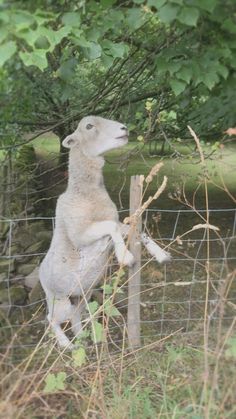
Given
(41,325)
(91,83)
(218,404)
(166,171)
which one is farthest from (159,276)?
(166,171)

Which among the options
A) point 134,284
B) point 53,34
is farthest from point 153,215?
point 53,34

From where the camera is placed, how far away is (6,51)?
2.72 m

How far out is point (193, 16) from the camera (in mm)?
3094

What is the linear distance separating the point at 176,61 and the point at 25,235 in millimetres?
4054

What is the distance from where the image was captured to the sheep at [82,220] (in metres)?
4.13

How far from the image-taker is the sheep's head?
4.14 m

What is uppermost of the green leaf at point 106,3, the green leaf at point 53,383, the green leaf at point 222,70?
the green leaf at point 106,3

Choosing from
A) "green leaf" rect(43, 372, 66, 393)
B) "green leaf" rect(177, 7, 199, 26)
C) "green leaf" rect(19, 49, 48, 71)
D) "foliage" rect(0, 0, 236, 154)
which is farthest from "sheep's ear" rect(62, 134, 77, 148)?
"green leaf" rect(43, 372, 66, 393)

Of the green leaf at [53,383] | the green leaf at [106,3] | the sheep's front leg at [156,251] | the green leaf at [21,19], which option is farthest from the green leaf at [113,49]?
the green leaf at [53,383]

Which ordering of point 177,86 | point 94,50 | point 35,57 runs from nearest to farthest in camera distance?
point 35,57 → point 94,50 → point 177,86

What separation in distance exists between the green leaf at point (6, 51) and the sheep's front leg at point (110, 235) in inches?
60.5

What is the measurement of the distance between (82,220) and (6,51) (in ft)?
5.35

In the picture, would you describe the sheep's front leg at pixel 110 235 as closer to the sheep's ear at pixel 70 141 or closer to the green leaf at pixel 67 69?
the sheep's ear at pixel 70 141

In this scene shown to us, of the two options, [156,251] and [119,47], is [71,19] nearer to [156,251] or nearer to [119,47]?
[119,47]
